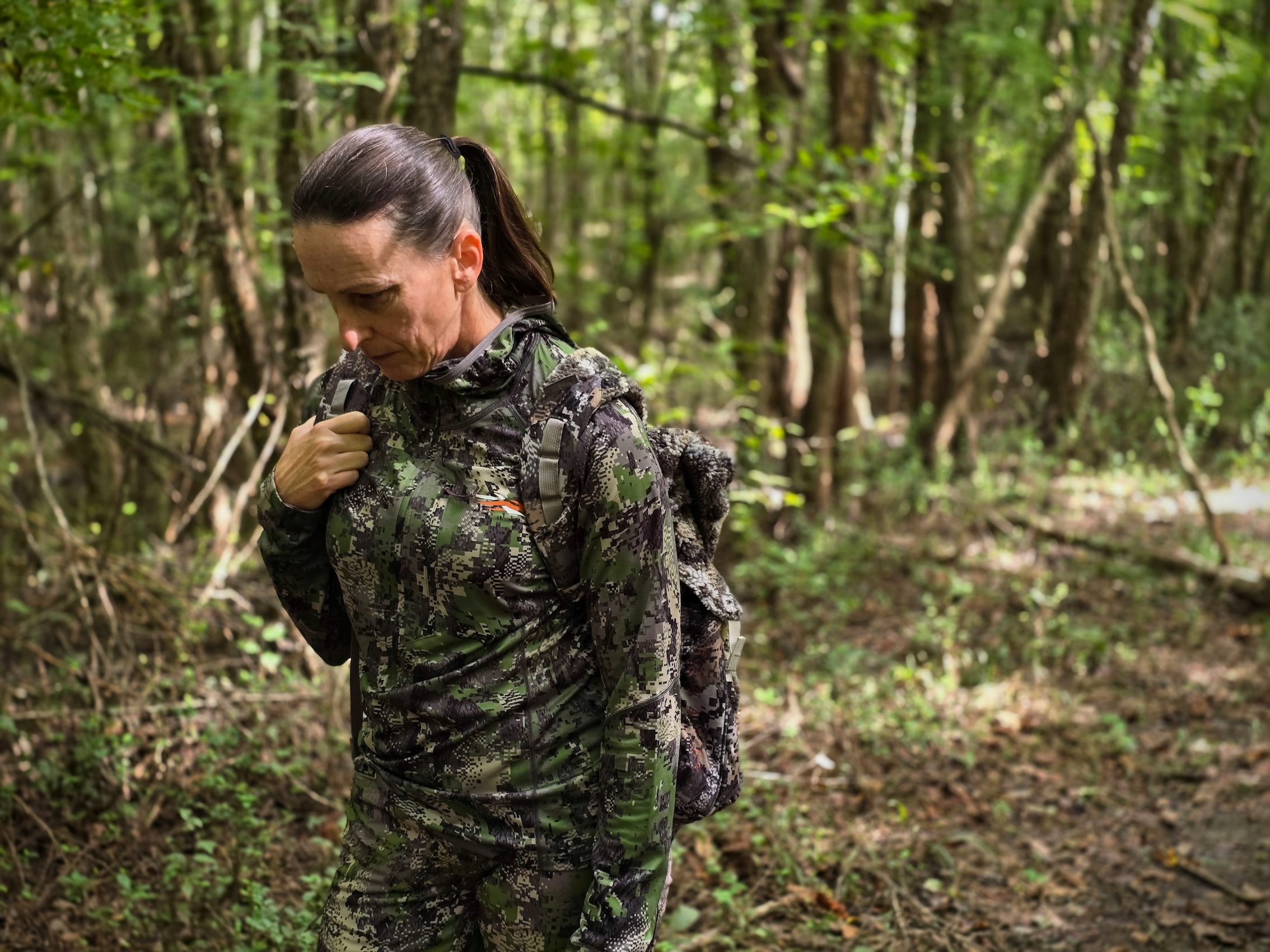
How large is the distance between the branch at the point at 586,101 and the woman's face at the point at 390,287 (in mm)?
4184

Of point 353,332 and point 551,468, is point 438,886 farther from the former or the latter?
point 353,332

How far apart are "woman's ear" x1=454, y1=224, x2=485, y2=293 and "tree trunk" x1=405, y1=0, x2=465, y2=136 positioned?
3.44 metres

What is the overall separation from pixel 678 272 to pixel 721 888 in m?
23.1

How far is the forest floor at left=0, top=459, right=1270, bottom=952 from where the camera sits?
3.96 m

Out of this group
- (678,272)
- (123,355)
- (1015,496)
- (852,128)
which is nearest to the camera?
(852,128)

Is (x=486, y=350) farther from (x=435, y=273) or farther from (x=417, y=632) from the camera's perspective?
(x=417, y=632)

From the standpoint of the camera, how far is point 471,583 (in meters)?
1.97

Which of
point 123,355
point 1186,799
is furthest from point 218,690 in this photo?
point 123,355

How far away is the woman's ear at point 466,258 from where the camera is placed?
6.53 ft

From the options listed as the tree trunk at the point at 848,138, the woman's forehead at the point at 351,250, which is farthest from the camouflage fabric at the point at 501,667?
the tree trunk at the point at 848,138

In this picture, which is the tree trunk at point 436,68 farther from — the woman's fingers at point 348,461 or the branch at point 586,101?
the woman's fingers at point 348,461

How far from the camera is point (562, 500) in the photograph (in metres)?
1.94

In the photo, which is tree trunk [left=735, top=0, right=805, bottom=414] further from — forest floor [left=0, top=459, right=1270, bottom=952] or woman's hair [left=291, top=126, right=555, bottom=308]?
woman's hair [left=291, top=126, right=555, bottom=308]

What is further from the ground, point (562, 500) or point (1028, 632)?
point (562, 500)
